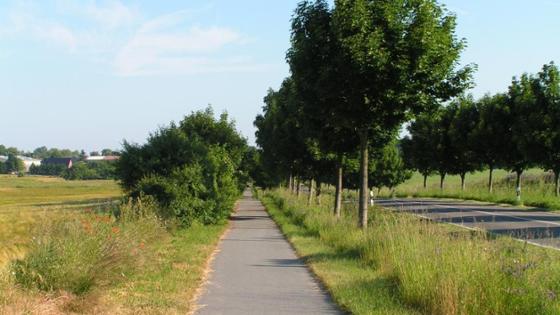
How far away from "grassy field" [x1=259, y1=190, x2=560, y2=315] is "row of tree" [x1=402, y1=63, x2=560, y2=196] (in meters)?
4.73

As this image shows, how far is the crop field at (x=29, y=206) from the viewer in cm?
1252

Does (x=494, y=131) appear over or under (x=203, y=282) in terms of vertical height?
over

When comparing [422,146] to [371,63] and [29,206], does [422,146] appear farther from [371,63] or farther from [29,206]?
[371,63]

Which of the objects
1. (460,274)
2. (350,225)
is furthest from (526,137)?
(460,274)

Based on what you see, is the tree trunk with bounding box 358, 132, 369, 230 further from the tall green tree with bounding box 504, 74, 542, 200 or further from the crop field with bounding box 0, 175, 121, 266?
the tall green tree with bounding box 504, 74, 542, 200

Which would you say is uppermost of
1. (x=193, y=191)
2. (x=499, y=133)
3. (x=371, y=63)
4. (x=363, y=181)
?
(x=499, y=133)

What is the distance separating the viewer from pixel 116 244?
985 cm

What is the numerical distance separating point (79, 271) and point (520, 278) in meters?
5.48

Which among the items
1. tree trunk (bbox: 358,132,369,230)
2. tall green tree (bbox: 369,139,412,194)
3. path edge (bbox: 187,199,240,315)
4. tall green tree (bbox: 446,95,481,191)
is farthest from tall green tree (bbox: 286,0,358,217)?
tall green tree (bbox: 369,139,412,194)

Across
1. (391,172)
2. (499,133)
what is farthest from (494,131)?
(391,172)

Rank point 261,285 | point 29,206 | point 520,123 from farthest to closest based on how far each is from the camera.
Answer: point 29,206 → point 520,123 → point 261,285

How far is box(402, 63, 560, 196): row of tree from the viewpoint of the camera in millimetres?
32688

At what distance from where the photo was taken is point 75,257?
8508 millimetres

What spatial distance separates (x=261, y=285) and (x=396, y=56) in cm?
611
